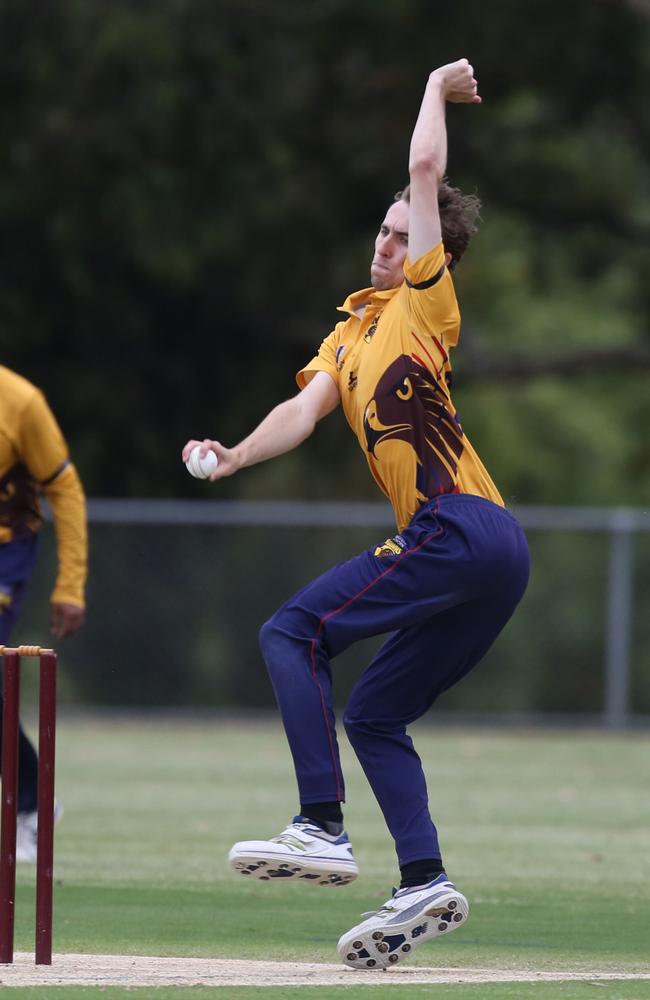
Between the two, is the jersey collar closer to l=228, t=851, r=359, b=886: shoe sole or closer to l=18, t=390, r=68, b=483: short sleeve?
l=228, t=851, r=359, b=886: shoe sole

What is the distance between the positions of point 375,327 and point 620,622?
39.8 ft

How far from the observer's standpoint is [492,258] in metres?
27.2

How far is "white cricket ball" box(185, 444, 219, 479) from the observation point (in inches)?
213

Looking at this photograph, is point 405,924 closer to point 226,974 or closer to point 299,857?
point 299,857

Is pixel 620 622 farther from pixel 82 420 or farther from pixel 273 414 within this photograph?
pixel 273 414

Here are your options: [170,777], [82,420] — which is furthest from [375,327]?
[82,420]

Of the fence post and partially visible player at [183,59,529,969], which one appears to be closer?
partially visible player at [183,59,529,969]

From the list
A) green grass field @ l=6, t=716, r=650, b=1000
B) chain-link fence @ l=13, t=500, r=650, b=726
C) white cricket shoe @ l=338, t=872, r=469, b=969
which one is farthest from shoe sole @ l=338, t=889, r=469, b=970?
chain-link fence @ l=13, t=500, r=650, b=726

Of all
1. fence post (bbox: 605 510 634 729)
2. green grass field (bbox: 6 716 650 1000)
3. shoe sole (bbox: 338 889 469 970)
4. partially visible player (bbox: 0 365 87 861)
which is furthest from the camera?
fence post (bbox: 605 510 634 729)

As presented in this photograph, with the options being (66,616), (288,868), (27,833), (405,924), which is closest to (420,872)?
(405,924)

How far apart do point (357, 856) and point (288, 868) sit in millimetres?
3937

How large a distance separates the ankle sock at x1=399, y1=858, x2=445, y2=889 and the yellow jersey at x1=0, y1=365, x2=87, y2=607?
359 cm

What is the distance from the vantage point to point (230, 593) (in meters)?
18.4

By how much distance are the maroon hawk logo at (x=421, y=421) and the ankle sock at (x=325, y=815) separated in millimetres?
986
